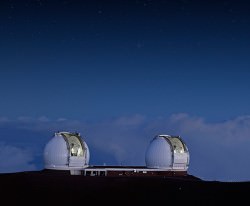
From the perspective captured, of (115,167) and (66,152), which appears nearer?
(66,152)

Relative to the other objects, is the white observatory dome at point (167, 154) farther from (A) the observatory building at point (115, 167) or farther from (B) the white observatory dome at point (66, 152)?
(B) the white observatory dome at point (66, 152)

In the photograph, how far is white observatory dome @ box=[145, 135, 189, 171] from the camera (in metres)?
41.5

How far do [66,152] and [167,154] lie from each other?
28.2 feet

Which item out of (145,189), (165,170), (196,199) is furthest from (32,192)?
(165,170)

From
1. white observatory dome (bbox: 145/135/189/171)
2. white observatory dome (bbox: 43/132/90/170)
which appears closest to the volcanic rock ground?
white observatory dome (bbox: 43/132/90/170)

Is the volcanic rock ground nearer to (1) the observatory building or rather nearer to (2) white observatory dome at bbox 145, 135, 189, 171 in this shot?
(1) the observatory building

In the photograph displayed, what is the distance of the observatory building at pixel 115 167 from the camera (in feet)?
125

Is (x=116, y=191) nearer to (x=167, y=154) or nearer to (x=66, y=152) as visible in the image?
(x=66, y=152)

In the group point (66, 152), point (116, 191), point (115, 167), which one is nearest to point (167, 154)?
point (115, 167)

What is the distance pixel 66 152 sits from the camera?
1494 inches

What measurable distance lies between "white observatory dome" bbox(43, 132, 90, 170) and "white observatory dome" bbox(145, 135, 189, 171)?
5950mm

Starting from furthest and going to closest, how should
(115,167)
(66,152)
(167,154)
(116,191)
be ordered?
(115,167) < (167,154) < (66,152) < (116,191)

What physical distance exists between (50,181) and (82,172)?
420 inches

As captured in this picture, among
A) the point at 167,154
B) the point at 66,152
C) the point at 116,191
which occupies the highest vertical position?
the point at 66,152
